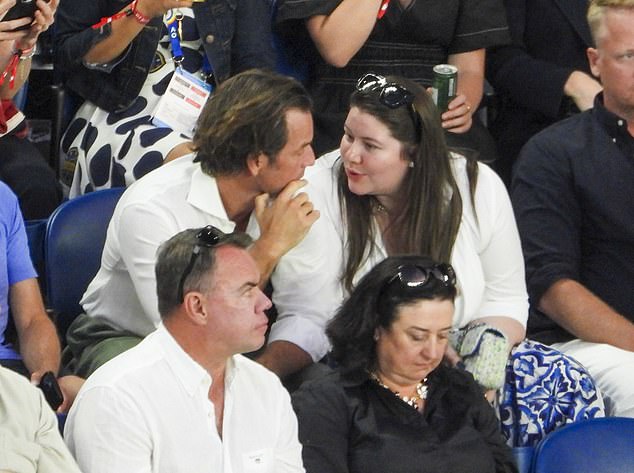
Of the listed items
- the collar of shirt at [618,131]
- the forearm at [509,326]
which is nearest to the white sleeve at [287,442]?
the forearm at [509,326]

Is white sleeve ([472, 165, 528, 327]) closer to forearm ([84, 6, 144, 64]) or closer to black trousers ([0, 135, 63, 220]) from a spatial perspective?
forearm ([84, 6, 144, 64])

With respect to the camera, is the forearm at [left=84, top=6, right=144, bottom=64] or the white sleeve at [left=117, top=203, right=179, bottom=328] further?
the forearm at [left=84, top=6, right=144, bottom=64]

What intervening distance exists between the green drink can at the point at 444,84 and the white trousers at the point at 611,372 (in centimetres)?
101

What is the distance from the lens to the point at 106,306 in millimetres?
3922

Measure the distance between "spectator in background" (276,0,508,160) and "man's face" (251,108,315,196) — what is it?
86cm

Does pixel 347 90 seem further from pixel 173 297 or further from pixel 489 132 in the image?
pixel 173 297

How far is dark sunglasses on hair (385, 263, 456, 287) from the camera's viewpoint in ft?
11.5

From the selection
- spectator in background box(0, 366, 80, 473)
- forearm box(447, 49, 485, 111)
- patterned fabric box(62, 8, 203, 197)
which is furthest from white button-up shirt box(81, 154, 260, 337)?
forearm box(447, 49, 485, 111)

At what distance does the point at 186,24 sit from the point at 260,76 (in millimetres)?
878

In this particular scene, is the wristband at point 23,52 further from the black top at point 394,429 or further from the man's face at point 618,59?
the man's face at point 618,59

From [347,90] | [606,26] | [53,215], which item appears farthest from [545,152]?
[53,215]

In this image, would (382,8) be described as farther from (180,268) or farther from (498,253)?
(180,268)

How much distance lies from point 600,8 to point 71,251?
1895 millimetres

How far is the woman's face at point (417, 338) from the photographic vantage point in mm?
3473
